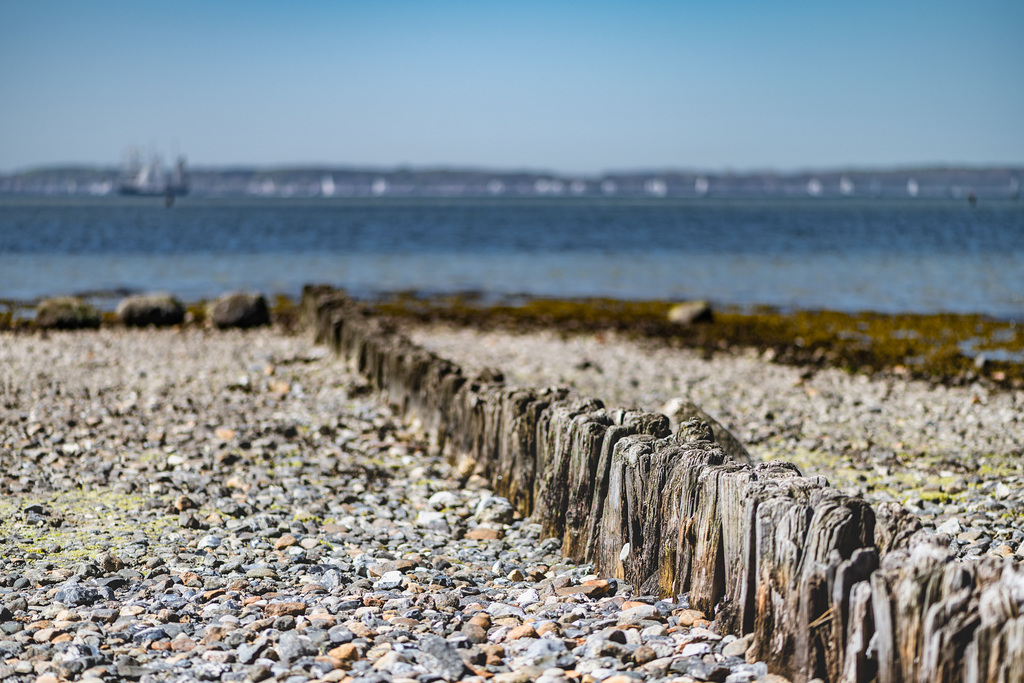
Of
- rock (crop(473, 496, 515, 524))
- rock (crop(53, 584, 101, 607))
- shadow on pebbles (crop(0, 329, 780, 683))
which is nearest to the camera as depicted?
shadow on pebbles (crop(0, 329, 780, 683))

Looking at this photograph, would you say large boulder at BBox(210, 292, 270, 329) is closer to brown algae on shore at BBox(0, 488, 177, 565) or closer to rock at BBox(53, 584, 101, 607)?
brown algae on shore at BBox(0, 488, 177, 565)

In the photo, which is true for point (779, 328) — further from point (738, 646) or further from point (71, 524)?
point (71, 524)

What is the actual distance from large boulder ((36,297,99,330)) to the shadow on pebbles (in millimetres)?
7629

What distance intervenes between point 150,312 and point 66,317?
67.1 inches

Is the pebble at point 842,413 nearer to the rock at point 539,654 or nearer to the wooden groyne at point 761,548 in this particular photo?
the wooden groyne at point 761,548

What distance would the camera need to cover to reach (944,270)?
112 ft

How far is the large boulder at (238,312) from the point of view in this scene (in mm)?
18500

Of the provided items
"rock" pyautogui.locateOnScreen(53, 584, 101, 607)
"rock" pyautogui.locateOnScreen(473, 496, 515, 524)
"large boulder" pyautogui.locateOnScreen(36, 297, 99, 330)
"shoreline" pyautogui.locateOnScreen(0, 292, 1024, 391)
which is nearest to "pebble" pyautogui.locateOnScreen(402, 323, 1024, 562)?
"shoreline" pyautogui.locateOnScreen(0, 292, 1024, 391)

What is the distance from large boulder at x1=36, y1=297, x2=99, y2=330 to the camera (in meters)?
17.8

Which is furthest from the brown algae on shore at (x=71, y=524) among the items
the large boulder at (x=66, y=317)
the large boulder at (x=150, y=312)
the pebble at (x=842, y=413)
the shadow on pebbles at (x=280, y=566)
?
the large boulder at (x=150, y=312)

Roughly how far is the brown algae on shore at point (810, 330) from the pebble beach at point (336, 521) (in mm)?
1825

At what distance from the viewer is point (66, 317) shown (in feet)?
58.5

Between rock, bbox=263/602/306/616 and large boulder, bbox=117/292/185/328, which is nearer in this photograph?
rock, bbox=263/602/306/616

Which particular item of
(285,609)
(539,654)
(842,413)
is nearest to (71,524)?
(285,609)
